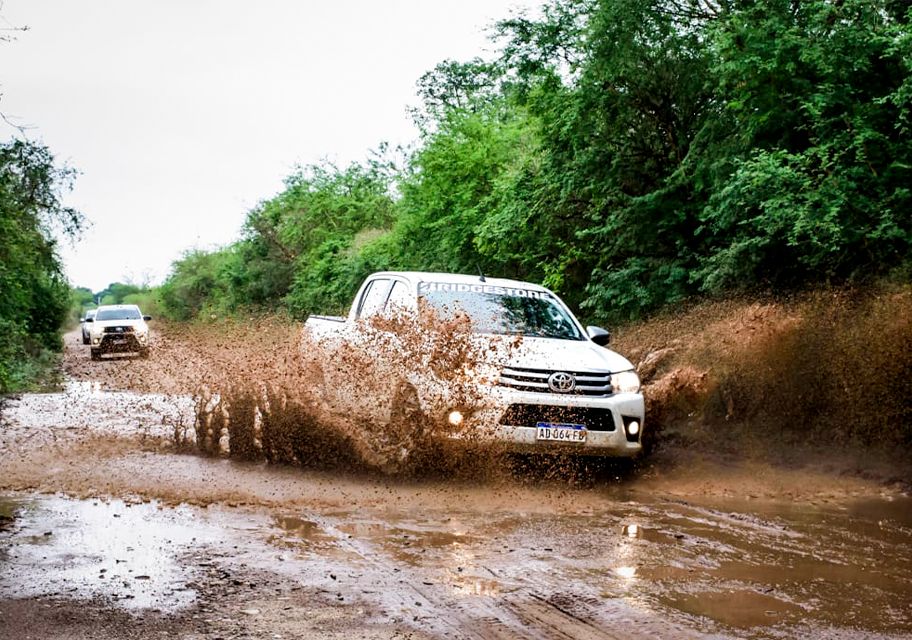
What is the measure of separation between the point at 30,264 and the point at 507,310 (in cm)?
1723

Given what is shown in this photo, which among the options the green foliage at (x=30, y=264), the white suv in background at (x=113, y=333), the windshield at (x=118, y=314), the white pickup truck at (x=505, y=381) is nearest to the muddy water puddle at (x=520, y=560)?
the white pickup truck at (x=505, y=381)

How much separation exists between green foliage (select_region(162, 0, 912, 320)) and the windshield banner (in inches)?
133

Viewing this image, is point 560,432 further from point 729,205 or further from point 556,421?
point 729,205

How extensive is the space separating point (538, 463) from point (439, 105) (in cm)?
4049

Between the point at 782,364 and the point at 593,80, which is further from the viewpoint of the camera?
the point at 593,80

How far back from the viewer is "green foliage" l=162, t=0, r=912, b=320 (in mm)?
11273

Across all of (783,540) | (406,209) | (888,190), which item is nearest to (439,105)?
(406,209)

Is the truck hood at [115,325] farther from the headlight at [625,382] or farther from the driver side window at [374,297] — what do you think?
the headlight at [625,382]

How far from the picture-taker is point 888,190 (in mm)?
11227

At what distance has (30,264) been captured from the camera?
75.9ft

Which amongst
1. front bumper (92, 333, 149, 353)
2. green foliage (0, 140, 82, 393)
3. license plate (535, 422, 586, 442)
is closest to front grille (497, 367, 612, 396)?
license plate (535, 422, 586, 442)

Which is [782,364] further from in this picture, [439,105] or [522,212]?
[439,105]

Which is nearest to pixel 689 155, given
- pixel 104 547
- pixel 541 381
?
pixel 541 381

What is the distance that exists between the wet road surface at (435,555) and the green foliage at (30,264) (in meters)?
12.8
